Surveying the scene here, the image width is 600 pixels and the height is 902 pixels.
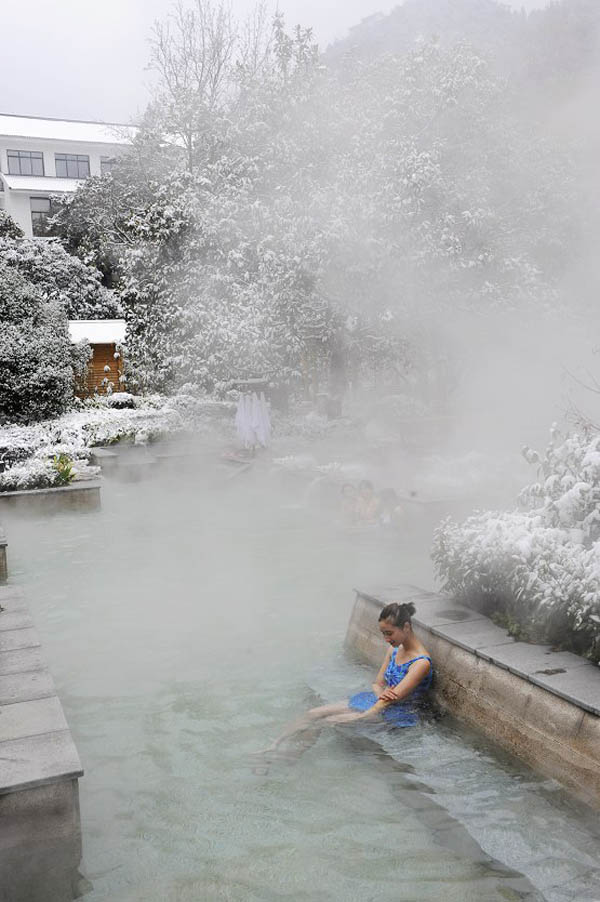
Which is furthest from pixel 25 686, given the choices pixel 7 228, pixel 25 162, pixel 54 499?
pixel 25 162

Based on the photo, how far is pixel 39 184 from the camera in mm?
41625

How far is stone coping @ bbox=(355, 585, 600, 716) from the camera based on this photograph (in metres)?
4.08

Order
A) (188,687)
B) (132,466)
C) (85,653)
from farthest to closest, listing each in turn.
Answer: (132,466)
(85,653)
(188,687)

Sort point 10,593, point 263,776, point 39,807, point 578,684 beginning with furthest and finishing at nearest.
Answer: point 10,593 < point 263,776 < point 578,684 < point 39,807

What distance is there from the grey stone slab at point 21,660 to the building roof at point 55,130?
43482mm

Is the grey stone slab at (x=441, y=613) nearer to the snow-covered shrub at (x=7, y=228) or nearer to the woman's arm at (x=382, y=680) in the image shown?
the woman's arm at (x=382, y=680)

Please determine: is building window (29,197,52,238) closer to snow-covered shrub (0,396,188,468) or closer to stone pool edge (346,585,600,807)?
snow-covered shrub (0,396,188,468)

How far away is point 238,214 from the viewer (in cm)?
1959

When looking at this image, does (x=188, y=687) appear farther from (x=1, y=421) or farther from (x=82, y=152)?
(x=82, y=152)

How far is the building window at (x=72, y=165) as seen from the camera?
149 feet

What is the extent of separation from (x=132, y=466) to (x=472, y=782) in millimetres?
11727

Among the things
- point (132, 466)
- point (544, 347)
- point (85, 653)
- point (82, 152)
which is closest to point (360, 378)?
point (544, 347)

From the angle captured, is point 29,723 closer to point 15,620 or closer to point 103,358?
point 15,620

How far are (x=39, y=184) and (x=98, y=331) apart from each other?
19.9m
